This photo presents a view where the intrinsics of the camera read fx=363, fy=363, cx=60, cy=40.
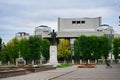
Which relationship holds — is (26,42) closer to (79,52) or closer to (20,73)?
(79,52)

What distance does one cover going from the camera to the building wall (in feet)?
505

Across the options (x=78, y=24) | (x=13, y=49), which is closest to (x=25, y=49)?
(x=13, y=49)

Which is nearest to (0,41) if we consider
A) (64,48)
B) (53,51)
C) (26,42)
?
(26,42)

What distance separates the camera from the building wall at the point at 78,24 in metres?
154

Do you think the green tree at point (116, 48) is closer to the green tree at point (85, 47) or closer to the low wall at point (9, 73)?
the green tree at point (85, 47)

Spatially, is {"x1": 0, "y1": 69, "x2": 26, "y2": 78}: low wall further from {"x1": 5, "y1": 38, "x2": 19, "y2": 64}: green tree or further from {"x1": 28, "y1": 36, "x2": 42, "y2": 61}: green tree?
{"x1": 5, "y1": 38, "x2": 19, "y2": 64}: green tree

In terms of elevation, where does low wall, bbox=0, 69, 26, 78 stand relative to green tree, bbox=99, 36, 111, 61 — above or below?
below

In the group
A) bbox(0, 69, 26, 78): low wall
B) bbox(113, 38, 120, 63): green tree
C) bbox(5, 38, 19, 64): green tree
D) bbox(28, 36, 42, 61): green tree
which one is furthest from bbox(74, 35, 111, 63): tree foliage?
bbox(0, 69, 26, 78): low wall

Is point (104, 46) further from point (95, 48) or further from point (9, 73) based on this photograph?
point (9, 73)

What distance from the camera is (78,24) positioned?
510 ft

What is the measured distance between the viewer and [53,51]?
68875 millimetres

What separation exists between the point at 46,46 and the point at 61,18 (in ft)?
141

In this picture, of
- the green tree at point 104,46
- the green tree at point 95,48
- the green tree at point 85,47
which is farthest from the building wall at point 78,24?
the green tree at point 95,48

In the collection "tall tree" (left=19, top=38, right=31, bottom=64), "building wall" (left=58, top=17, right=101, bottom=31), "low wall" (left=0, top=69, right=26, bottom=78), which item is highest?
"building wall" (left=58, top=17, right=101, bottom=31)
